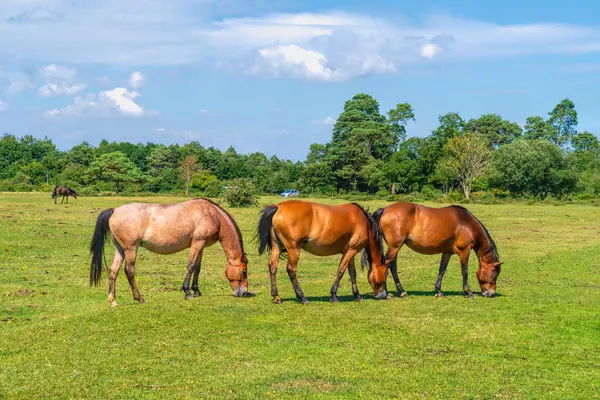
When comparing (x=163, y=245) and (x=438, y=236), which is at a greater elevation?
(x=438, y=236)

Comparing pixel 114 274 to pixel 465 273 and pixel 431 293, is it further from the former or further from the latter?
pixel 465 273

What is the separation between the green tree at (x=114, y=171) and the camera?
3585 inches

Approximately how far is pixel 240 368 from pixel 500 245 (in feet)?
73.4

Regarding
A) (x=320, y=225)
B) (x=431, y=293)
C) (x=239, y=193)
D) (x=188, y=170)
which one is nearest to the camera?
(x=320, y=225)

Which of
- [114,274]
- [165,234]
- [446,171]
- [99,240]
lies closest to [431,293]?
[165,234]

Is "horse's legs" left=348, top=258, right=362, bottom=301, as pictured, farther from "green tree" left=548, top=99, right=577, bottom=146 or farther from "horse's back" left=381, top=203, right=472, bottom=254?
"green tree" left=548, top=99, right=577, bottom=146

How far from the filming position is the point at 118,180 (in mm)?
91312

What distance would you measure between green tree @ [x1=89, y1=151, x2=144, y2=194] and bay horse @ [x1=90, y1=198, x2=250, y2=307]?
78.8 metres

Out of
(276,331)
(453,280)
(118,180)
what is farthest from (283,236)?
(118,180)

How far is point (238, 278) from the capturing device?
14461 millimetres

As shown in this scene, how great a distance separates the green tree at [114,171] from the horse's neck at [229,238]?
78781 mm

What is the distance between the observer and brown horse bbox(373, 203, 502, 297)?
1509cm

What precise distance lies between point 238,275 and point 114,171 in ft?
265

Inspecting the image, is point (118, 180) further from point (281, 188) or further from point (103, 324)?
point (103, 324)
